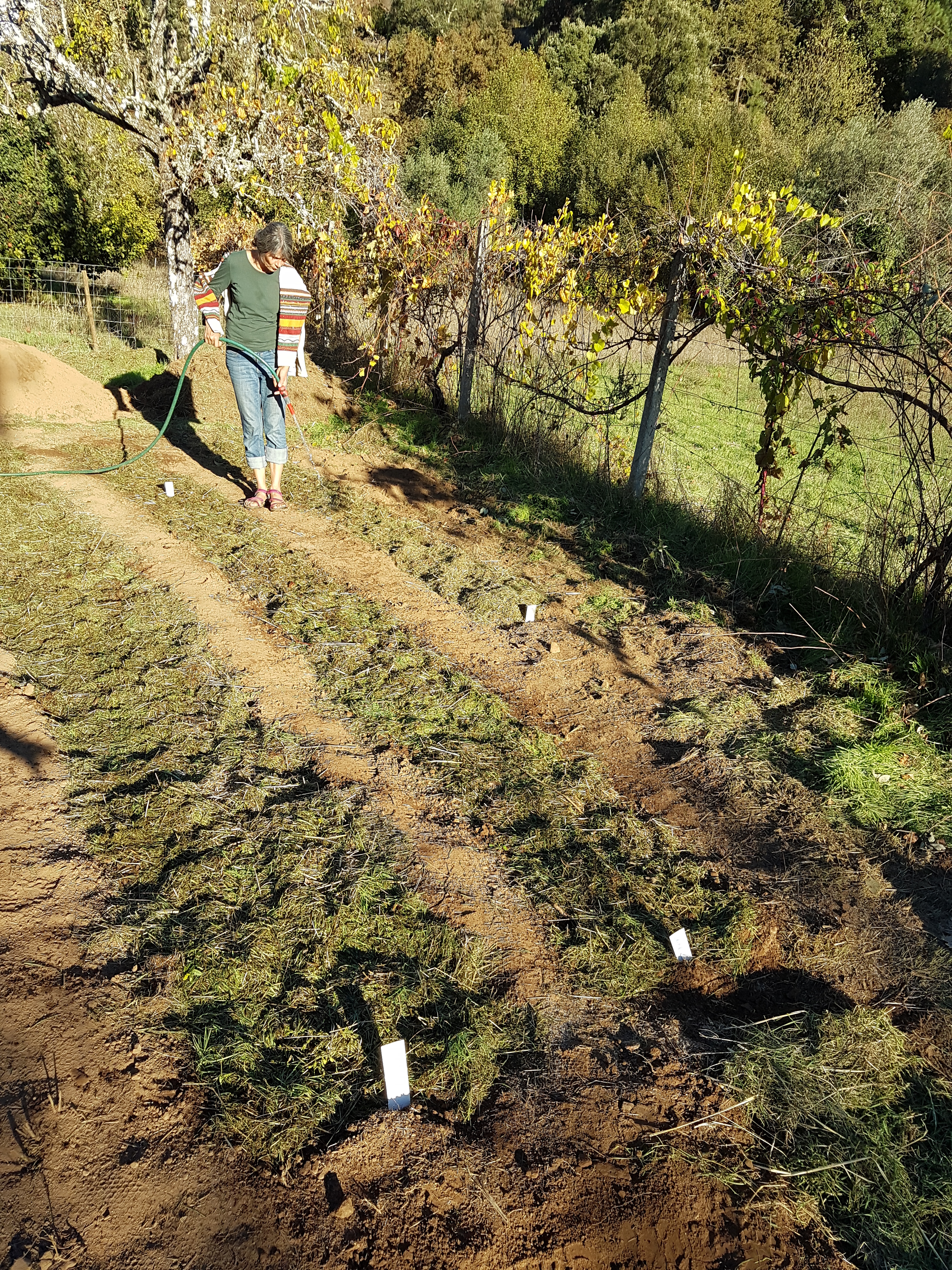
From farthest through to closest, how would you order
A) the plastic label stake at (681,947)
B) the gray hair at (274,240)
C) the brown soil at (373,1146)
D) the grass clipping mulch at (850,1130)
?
the gray hair at (274,240)
the plastic label stake at (681,947)
the grass clipping mulch at (850,1130)
the brown soil at (373,1146)

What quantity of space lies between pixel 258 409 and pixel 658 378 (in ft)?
10.7

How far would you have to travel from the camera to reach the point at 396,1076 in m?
2.22

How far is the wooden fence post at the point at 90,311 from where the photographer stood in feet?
39.6

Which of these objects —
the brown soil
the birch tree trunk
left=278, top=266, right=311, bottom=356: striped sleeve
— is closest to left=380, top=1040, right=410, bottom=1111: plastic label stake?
the brown soil

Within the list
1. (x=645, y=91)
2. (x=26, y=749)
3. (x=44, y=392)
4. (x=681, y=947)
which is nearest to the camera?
(x=681, y=947)

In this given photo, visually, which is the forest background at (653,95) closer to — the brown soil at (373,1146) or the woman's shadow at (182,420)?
the woman's shadow at (182,420)

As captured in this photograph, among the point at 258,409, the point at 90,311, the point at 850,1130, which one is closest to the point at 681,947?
the point at 850,1130

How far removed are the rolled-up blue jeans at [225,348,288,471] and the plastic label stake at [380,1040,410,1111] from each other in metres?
5.20

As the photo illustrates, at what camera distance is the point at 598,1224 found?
201 centimetres

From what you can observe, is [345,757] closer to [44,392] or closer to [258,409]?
[258,409]

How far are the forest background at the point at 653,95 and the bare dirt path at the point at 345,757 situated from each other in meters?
19.3

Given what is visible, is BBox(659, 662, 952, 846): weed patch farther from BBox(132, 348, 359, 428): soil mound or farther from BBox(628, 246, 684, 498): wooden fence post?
BBox(132, 348, 359, 428): soil mound

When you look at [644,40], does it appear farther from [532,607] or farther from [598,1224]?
[598,1224]

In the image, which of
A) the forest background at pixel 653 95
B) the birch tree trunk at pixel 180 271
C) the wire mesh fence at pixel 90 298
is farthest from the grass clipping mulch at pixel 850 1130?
the forest background at pixel 653 95
